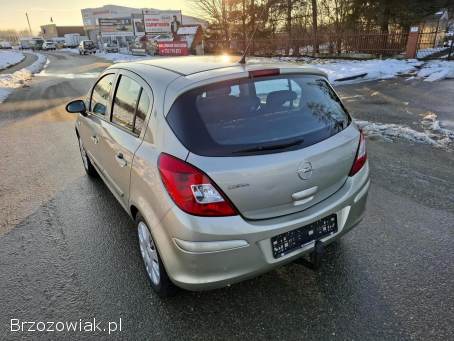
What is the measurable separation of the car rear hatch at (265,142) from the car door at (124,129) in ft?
1.63

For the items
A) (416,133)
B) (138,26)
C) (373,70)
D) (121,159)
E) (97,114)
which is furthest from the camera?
(138,26)

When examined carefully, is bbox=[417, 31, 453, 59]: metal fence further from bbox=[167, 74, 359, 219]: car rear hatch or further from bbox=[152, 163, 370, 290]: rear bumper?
bbox=[152, 163, 370, 290]: rear bumper

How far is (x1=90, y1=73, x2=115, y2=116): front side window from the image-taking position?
3.45 m

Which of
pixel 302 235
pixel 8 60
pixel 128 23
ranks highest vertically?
pixel 128 23

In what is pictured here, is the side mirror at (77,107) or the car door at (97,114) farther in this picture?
the side mirror at (77,107)

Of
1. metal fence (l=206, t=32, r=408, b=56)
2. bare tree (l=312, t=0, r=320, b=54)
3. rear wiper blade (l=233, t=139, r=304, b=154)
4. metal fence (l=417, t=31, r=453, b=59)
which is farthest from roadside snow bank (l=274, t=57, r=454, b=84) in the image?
rear wiper blade (l=233, t=139, r=304, b=154)

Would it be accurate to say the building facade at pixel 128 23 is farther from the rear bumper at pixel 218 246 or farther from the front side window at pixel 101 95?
the rear bumper at pixel 218 246

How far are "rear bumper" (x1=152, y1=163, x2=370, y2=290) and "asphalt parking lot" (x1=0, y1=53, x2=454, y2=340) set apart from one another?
0.42 meters

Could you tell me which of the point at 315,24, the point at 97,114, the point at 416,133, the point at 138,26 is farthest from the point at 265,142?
the point at 138,26

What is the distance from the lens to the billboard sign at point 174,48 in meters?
33.2

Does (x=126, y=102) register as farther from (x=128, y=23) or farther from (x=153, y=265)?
(x=128, y=23)

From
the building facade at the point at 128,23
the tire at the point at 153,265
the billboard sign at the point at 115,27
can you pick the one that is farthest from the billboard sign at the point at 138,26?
the tire at the point at 153,265

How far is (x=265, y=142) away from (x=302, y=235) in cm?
68

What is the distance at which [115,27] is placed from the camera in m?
64.4
